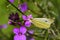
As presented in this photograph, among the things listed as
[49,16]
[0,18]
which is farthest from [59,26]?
[0,18]

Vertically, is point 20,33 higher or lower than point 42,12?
lower

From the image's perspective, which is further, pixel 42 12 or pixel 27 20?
pixel 42 12

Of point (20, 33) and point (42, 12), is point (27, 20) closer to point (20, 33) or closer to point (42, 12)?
point (20, 33)

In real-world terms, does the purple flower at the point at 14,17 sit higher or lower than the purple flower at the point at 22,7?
lower

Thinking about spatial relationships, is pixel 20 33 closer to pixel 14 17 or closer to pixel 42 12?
pixel 14 17

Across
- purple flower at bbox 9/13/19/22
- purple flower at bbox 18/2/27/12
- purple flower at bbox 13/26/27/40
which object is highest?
purple flower at bbox 18/2/27/12

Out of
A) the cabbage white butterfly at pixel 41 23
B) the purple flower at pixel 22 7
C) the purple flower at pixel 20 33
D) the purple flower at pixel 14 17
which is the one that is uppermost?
the purple flower at pixel 22 7

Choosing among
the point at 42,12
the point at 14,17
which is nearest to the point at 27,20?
the point at 14,17

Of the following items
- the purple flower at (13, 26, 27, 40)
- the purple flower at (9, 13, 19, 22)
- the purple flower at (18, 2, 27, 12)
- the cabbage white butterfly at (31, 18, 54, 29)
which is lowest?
the purple flower at (13, 26, 27, 40)

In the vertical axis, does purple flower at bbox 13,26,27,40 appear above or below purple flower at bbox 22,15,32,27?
below

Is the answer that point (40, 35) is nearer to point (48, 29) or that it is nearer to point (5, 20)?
point (48, 29)

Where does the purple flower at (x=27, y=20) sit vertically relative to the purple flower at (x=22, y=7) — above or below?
below
